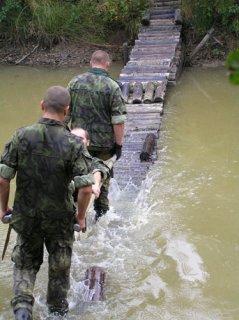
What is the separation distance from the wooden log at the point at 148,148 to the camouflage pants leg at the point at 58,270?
11.8 feet

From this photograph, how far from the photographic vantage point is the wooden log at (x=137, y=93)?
9523 millimetres

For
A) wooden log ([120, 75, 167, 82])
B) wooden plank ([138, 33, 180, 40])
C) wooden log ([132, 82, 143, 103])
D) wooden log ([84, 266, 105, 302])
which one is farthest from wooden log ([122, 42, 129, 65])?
wooden log ([84, 266, 105, 302])

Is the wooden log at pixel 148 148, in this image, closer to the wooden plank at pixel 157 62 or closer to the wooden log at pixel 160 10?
the wooden plank at pixel 157 62

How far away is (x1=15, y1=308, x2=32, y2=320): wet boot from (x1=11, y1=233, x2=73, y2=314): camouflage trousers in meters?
0.03

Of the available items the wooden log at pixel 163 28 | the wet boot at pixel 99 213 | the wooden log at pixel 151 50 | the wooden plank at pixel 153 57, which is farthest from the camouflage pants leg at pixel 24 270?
the wooden log at pixel 163 28

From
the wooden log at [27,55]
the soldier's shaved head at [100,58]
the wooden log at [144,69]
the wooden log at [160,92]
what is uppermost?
the soldier's shaved head at [100,58]

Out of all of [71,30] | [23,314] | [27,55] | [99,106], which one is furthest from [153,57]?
[23,314]

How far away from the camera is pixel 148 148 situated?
25.1ft

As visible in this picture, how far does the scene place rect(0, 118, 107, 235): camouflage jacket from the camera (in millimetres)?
3656

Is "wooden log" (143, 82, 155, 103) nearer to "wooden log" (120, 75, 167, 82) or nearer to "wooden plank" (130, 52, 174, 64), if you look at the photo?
"wooden log" (120, 75, 167, 82)

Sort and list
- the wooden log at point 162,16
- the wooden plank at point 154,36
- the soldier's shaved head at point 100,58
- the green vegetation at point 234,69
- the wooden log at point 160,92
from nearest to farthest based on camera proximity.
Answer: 1. the green vegetation at point 234,69
2. the soldier's shaved head at point 100,58
3. the wooden log at point 160,92
4. the wooden plank at point 154,36
5. the wooden log at point 162,16

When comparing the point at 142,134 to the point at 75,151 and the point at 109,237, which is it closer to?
the point at 109,237

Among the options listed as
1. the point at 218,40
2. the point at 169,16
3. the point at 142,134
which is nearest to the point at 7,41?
the point at 169,16

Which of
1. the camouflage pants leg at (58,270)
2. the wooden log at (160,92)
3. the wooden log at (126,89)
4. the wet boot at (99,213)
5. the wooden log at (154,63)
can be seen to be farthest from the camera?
the wooden log at (154,63)
